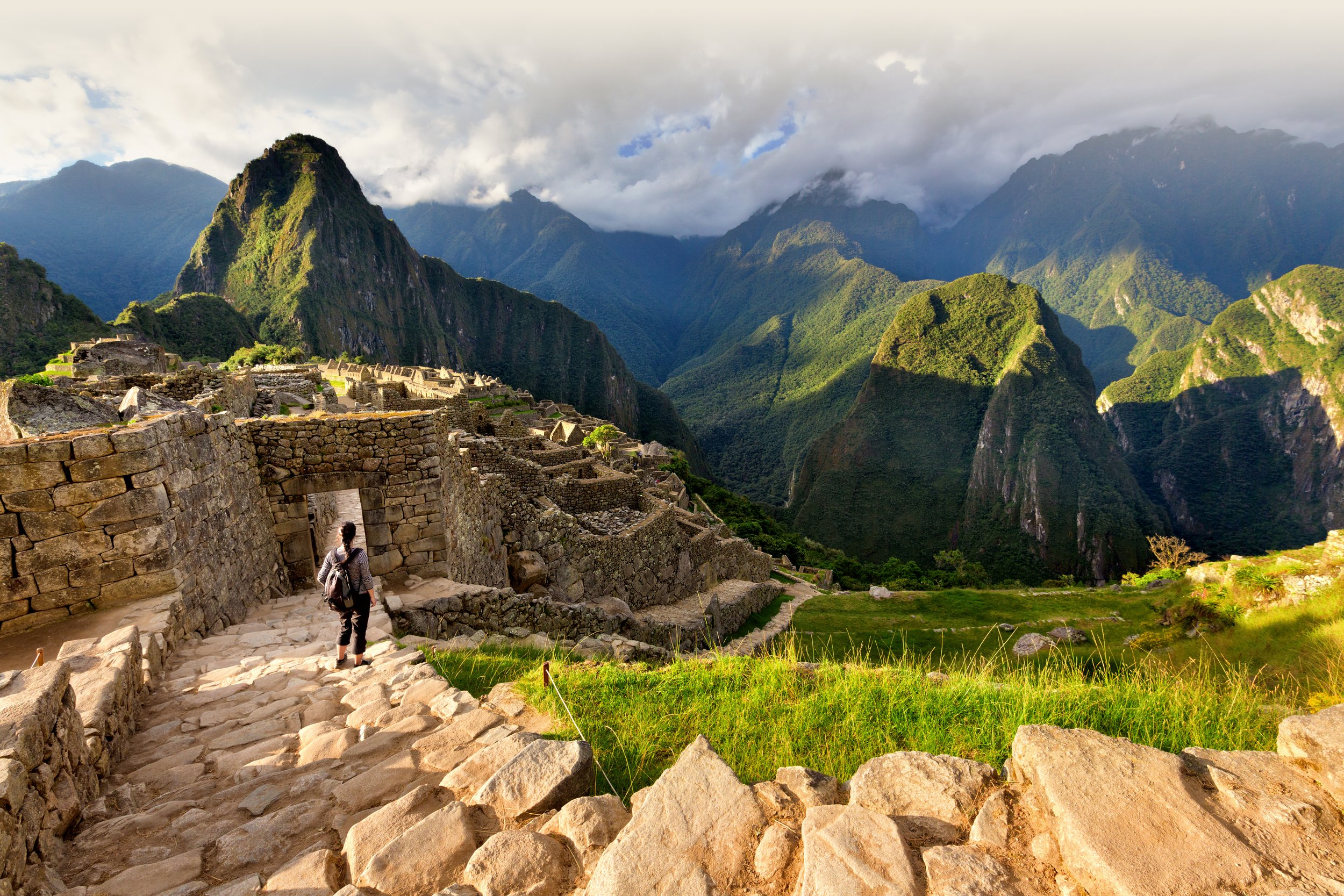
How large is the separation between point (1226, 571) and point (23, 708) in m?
27.6

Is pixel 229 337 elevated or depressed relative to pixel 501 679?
elevated

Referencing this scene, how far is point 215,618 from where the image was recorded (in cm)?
594

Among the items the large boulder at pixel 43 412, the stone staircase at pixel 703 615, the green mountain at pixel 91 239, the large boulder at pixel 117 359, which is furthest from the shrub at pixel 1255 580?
the green mountain at pixel 91 239

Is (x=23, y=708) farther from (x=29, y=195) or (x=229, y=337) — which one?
(x=29, y=195)

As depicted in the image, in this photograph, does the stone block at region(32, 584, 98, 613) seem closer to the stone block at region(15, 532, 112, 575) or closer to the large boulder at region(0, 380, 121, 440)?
the stone block at region(15, 532, 112, 575)

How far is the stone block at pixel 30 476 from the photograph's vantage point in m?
4.69

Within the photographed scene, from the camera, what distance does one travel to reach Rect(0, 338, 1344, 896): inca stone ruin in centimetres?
213

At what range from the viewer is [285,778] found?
3.18 metres

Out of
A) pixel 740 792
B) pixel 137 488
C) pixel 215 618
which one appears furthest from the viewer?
pixel 215 618

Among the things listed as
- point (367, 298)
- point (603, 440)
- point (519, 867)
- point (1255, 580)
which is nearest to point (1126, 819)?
point (519, 867)

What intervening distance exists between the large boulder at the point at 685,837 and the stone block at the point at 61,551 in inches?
223

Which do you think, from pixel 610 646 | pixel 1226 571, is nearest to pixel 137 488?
pixel 610 646

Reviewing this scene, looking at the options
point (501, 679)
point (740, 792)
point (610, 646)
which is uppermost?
point (740, 792)

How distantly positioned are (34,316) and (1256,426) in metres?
205
